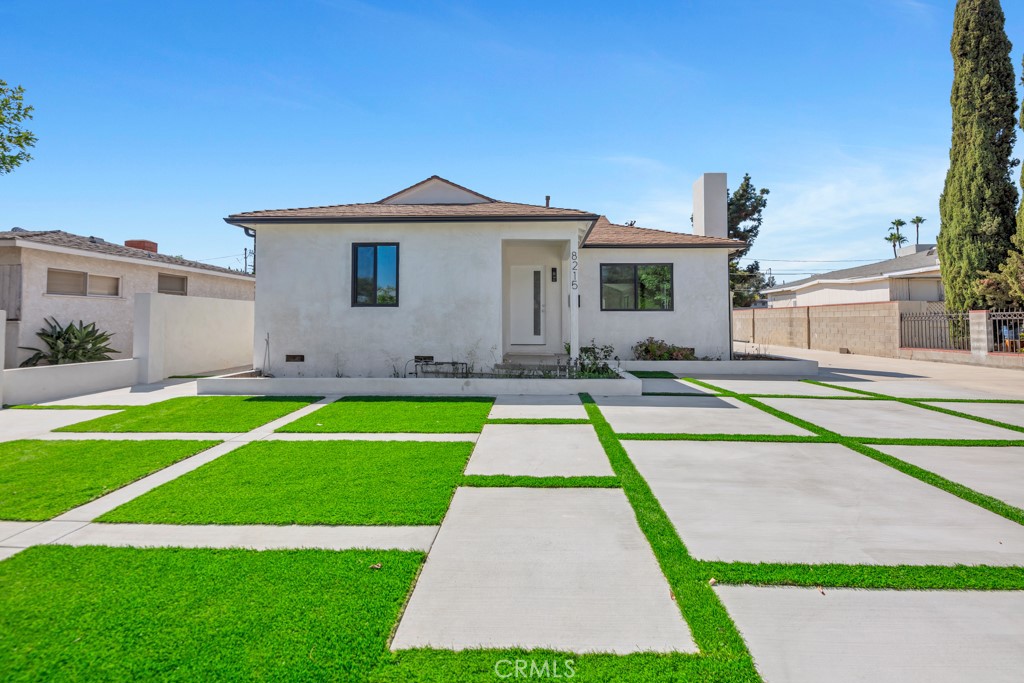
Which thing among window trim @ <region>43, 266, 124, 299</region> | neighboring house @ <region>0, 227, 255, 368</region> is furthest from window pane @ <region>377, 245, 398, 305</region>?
window trim @ <region>43, 266, 124, 299</region>

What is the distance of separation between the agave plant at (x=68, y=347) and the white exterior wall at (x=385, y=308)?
4.58 metres

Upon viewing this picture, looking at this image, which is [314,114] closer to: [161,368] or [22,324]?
[161,368]

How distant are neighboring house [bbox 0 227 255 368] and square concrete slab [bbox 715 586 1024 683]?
1689 centimetres

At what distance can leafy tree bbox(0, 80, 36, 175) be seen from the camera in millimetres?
Result: 11344

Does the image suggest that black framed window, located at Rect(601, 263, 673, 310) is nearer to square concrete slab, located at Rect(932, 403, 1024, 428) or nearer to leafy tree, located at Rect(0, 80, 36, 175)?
square concrete slab, located at Rect(932, 403, 1024, 428)

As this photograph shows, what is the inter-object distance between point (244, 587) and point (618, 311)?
12961 mm

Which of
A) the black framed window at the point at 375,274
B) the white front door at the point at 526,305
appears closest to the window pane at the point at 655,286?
the white front door at the point at 526,305

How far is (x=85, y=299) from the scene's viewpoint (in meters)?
13.4

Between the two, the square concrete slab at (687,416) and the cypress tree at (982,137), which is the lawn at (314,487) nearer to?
the square concrete slab at (687,416)

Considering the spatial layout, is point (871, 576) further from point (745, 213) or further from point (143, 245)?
point (745, 213)

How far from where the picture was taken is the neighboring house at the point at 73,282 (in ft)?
39.2

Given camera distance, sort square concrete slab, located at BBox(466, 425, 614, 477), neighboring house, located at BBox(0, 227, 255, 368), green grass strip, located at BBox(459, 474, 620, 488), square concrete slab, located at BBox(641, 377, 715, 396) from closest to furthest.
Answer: green grass strip, located at BBox(459, 474, 620, 488)
square concrete slab, located at BBox(466, 425, 614, 477)
square concrete slab, located at BBox(641, 377, 715, 396)
neighboring house, located at BBox(0, 227, 255, 368)

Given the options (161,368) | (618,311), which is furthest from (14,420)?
(618,311)

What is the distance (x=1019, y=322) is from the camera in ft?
46.9
